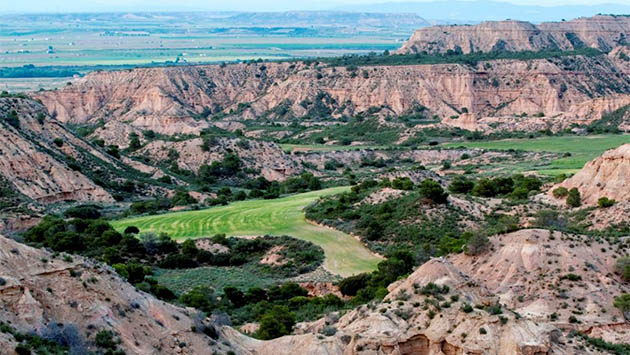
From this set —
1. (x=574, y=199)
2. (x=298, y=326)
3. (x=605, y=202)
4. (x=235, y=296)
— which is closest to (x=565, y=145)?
(x=574, y=199)

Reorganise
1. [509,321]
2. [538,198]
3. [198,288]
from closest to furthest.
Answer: [509,321]
[198,288]
[538,198]

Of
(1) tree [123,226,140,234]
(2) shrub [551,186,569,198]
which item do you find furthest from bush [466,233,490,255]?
(1) tree [123,226,140,234]

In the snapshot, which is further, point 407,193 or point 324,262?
point 407,193

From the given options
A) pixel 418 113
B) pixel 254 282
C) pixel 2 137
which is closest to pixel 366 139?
pixel 418 113

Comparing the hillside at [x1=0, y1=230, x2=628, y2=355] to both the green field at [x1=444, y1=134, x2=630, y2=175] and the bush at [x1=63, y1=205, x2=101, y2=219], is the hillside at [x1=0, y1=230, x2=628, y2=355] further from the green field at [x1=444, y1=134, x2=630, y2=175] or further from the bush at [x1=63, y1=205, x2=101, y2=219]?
the green field at [x1=444, y1=134, x2=630, y2=175]

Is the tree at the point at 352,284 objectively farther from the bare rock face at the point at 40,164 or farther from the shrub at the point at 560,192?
the bare rock face at the point at 40,164

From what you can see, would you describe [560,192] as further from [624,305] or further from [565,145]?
[565,145]

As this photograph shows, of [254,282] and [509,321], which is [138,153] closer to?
[254,282]
